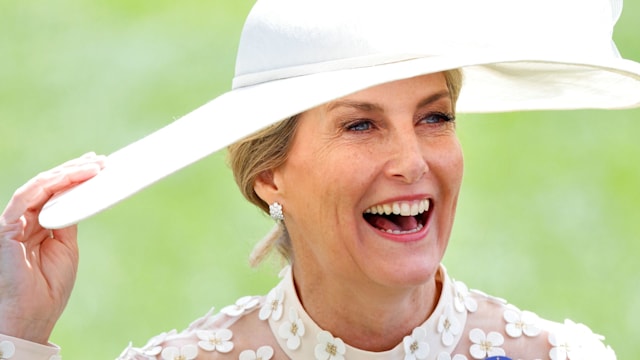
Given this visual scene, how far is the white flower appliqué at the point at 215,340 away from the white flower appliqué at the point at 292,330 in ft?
0.44

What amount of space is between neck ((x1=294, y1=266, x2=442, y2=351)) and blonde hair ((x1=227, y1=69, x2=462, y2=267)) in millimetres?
186

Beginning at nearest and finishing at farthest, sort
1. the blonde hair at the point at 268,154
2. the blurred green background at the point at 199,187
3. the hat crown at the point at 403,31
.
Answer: the hat crown at the point at 403,31
the blonde hair at the point at 268,154
the blurred green background at the point at 199,187

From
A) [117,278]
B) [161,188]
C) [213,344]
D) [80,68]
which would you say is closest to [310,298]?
[213,344]

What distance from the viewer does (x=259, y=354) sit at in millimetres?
3268

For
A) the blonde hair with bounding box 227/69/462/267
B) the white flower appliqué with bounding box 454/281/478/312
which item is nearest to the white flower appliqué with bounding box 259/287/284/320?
the blonde hair with bounding box 227/69/462/267

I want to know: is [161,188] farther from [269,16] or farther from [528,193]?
[269,16]

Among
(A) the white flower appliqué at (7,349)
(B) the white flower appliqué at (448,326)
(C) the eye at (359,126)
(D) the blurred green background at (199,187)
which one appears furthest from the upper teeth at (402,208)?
(D) the blurred green background at (199,187)

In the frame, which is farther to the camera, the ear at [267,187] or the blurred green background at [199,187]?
the blurred green background at [199,187]

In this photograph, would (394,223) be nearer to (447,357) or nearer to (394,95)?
(394,95)

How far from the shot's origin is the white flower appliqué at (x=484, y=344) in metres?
3.29

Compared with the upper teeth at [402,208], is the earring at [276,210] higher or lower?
higher

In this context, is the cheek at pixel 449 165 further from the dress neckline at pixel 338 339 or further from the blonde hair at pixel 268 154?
the dress neckline at pixel 338 339

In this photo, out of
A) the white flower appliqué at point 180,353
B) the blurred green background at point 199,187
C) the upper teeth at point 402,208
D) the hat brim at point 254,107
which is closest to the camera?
the hat brim at point 254,107

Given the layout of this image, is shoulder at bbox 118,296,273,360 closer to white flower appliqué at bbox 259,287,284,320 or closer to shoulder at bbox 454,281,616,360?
white flower appliqué at bbox 259,287,284,320
